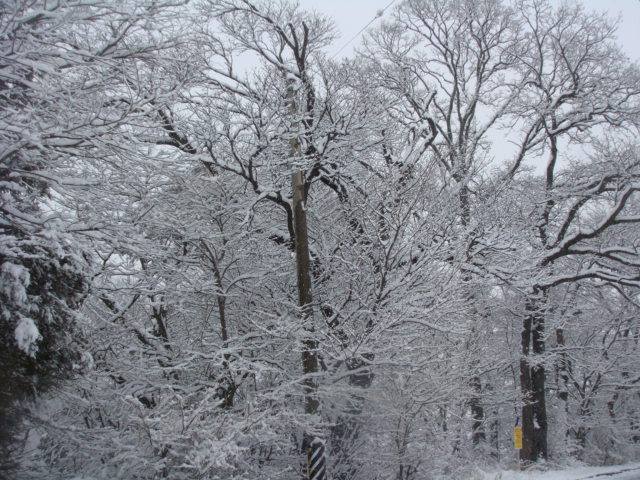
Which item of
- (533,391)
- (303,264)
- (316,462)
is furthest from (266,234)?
(533,391)

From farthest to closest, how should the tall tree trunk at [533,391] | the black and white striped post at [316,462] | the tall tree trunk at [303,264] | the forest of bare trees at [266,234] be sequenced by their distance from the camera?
the tall tree trunk at [533,391]
the tall tree trunk at [303,264]
the black and white striped post at [316,462]
the forest of bare trees at [266,234]

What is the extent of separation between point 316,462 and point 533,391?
392 inches

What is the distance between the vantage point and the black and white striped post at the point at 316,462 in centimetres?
932

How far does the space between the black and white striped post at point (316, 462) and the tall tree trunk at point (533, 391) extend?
8456 mm

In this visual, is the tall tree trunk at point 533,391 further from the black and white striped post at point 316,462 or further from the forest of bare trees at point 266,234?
the black and white striped post at point 316,462

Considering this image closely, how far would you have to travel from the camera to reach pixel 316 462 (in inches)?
365

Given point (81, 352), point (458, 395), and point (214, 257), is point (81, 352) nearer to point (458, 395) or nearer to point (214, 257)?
point (214, 257)

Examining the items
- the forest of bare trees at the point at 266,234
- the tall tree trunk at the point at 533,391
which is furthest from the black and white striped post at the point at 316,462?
the tall tree trunk at the point at 533,391

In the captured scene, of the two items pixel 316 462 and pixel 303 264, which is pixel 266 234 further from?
pixel 316 462

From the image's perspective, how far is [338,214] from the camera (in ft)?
39.7

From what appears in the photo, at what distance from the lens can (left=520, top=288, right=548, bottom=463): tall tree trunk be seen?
16.2 m

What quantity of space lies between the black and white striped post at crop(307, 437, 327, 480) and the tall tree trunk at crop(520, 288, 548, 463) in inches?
333

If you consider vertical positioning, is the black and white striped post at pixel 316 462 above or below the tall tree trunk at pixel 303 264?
below

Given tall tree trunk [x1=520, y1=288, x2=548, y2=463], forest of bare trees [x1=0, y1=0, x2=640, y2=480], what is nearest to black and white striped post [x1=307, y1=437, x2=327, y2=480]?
forest of bare trees [x1=0, y1=0, x2=640, y2=480]
